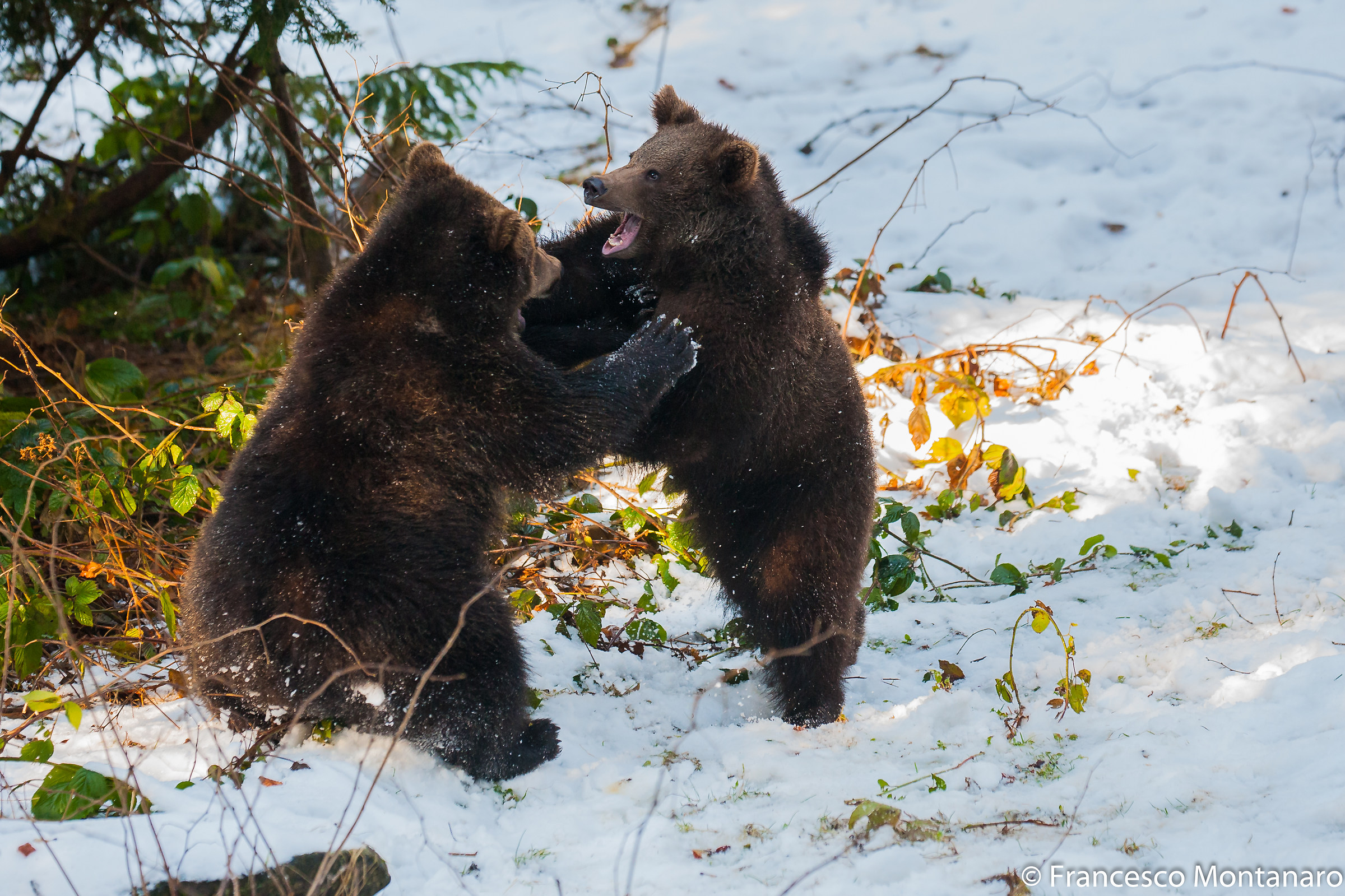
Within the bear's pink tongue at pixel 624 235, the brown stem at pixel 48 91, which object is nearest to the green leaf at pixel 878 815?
the bear's pink tongue at pixel 624 235

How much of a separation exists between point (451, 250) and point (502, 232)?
18 cm

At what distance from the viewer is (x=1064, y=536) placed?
543 centimetres

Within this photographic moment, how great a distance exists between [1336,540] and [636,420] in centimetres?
357

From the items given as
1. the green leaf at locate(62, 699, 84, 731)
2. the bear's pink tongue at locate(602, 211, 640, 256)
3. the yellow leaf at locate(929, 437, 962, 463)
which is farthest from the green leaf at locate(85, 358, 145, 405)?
the yellow leaf at locate(929, 437, 962, 463)

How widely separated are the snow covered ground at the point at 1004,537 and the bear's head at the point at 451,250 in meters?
1.17

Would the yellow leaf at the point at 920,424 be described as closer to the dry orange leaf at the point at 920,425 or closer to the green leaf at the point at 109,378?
the dry orange leaf at the point at 920,425

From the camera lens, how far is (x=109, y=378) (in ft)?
16.4

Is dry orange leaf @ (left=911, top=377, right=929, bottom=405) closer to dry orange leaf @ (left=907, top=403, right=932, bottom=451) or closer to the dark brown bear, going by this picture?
dry orange leaf @ (left=907, top=403, right=932, bottom=451)

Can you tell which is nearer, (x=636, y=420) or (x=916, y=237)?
(x=636, y=420)

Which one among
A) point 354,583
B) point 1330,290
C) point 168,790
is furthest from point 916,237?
point 168,790

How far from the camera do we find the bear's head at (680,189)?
3.87 metres

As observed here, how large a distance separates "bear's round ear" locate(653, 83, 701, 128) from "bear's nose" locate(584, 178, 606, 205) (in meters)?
0.63

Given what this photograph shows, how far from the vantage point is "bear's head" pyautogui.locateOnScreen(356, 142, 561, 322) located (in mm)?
3432

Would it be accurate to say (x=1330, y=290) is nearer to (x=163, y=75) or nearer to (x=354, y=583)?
(x=354, y=583)
